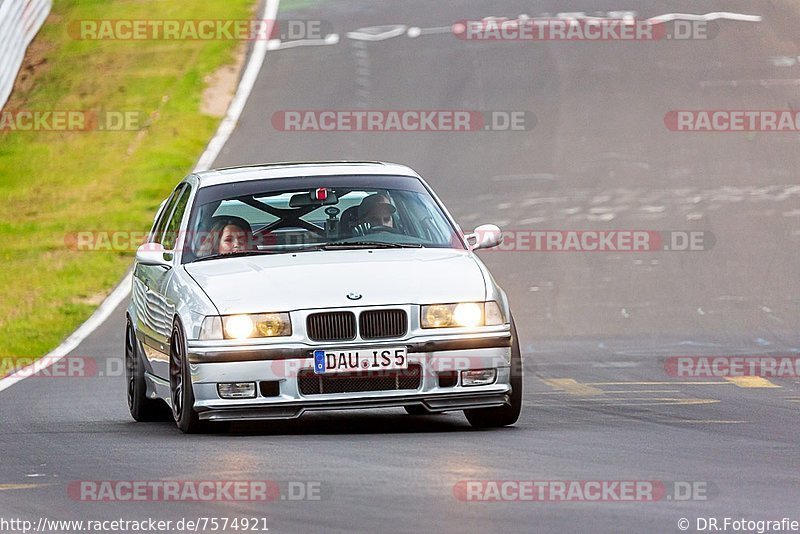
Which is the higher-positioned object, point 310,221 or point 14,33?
point 14,33

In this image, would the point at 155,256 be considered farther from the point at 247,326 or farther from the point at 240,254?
the point at 247,326

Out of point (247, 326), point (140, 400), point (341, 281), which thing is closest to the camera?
point (247, 326)

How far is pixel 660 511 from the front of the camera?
23.9 feet

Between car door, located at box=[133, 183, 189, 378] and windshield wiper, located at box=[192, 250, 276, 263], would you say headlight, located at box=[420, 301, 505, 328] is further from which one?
car door, located at box=[133, 183, 189, 378]

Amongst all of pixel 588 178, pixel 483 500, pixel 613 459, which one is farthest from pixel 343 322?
pixel 588 178

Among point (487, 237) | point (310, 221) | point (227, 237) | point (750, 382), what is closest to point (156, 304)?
point (227, 237)

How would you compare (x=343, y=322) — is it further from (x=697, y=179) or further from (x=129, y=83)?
(x=129, y=83)

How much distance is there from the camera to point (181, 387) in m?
10.4

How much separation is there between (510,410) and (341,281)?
123 cm

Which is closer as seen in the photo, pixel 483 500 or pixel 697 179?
pixel 483 500

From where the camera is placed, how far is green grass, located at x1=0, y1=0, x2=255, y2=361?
66.8 feet

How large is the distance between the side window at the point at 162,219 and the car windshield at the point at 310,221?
1005 millimetres

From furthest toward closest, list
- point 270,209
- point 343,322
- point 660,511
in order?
1. point 270,209
2. point 343,322
3. point 660,511

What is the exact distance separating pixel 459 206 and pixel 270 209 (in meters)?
11.0
